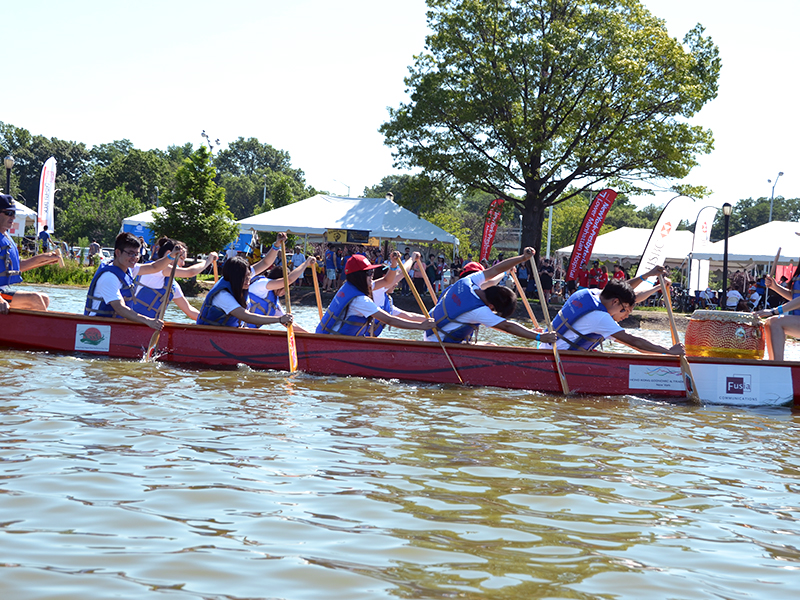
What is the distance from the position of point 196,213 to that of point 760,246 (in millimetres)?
18377

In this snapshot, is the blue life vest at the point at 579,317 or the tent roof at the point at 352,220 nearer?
the blue life vest at the point at 579,317

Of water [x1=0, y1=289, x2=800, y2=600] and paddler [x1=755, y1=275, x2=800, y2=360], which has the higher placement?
paddler [x1=755, y1=275, x2=800, y2=360]

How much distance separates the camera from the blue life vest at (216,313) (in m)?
8.42

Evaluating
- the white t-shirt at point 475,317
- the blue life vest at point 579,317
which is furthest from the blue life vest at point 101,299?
the blue life vest at point 579,317

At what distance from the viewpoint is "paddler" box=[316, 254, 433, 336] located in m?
7.99

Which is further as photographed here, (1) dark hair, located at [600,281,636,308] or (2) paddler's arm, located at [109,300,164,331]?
(2) paddler's arm, located at [109,300,164,331]

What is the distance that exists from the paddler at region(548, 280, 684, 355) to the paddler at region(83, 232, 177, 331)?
4.27 meters

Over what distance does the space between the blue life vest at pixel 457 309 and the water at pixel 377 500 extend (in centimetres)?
132

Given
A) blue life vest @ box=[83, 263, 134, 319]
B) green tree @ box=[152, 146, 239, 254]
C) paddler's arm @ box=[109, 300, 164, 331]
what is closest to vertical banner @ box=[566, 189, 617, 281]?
→ green tree @ box=[152, 146, 239, 254]

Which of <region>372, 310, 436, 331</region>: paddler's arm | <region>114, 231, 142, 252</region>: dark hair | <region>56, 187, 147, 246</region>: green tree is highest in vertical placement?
<region>56, 187, 147, 246</region>: green tree

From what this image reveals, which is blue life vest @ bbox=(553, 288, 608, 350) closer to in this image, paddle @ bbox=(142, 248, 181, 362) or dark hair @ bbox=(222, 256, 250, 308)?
dark hair @ bbox=(222, 256, 250, 308)

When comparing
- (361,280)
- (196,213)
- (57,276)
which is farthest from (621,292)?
(196,213)

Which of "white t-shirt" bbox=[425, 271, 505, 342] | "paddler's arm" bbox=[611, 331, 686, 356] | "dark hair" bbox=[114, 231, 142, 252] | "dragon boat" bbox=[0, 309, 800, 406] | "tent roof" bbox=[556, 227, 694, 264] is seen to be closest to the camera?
"paddler's arm" bbox=[611, 331, 686, 356]

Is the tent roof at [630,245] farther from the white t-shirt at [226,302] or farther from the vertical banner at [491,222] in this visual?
the white t-shirt at [226,302]
